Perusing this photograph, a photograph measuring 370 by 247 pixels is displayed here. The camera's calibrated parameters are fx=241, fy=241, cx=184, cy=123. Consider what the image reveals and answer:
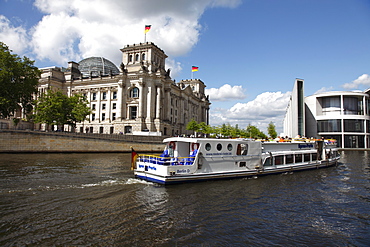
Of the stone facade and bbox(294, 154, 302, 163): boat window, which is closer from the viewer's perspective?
bbox(294, 154, 302, 163): boat window

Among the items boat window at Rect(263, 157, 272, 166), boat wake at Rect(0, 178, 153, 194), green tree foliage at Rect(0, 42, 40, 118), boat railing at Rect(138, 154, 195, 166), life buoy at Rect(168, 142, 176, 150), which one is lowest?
boat wake at Rect(0, 178, 153, 194)

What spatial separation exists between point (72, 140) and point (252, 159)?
1464 inches

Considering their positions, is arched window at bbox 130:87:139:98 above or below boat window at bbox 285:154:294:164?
above

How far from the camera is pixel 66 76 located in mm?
84062

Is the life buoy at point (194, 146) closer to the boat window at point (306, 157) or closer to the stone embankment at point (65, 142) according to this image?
the boat window at point (306, 157)

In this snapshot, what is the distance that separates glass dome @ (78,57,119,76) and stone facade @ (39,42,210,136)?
52.6 inches

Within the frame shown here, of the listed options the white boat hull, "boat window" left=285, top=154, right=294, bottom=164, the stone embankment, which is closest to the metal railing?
the stone embankment

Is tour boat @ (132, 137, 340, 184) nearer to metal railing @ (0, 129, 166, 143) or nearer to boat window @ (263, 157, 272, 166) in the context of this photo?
boat window @ (263, 157, 272, 166)

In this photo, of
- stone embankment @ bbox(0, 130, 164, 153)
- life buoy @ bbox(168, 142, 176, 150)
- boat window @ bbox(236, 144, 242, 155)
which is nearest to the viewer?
life buoy @ bbox(168, 142, 176, 150)

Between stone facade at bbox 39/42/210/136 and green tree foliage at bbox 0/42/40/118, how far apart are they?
18.6 m

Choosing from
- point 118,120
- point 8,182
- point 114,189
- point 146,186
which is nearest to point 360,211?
point 146,186

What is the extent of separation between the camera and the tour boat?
61.9ft

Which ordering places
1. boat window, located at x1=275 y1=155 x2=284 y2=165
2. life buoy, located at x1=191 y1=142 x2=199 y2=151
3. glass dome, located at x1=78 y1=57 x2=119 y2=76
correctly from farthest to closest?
glass dome, located at x1=78 y1=57 x2=119 y2=76 → boat window, located at x1=275 y1=155 x2=284 y2=165 → life buoy, located at x1=191 y1=142 x2=199 y2=151

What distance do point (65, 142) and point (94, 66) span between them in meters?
51.8
